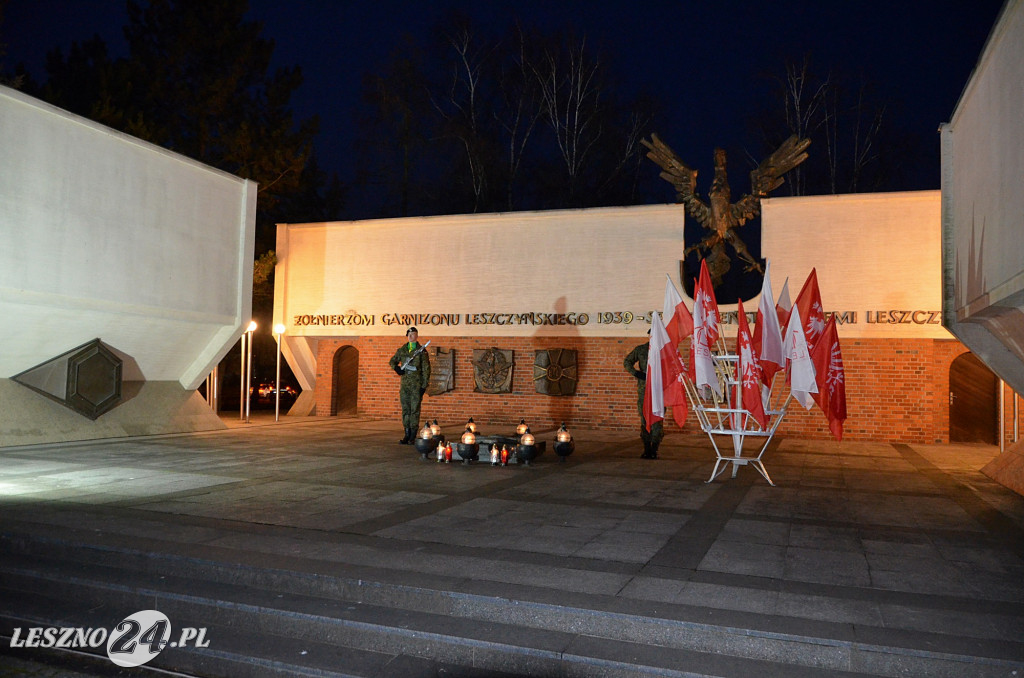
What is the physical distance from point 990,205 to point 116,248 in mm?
11615

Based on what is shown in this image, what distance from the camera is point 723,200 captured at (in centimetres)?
1564

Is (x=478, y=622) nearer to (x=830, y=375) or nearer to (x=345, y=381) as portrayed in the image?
(x=830, y=375)

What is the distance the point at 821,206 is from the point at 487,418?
8228 millimetres

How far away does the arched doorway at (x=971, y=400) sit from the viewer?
51.9ft

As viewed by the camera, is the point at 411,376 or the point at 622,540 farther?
the point at 411,376

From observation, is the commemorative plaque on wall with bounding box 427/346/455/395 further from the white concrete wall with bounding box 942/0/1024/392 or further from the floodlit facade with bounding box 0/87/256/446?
the white concrete wall with bounding box 942/0/1024/392

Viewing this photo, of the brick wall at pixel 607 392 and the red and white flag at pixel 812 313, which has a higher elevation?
the red and white flag at pixel 812 313

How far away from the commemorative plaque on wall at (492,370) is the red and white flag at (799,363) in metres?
9.37

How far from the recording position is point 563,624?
3.97 meters

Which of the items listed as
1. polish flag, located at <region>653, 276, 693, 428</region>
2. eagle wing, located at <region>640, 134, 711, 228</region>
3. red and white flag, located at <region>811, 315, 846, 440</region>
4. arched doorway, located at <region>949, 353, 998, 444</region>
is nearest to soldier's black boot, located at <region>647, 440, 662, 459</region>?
polish flag, located at <region>653, 276, 693, 428</region>

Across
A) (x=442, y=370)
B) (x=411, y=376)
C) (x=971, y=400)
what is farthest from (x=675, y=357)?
(x=971, y=400)

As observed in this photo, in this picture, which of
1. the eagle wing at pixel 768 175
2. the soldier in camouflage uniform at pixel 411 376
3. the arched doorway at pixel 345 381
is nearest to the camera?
the soldier in camouflage uniform at pixel 411 376
